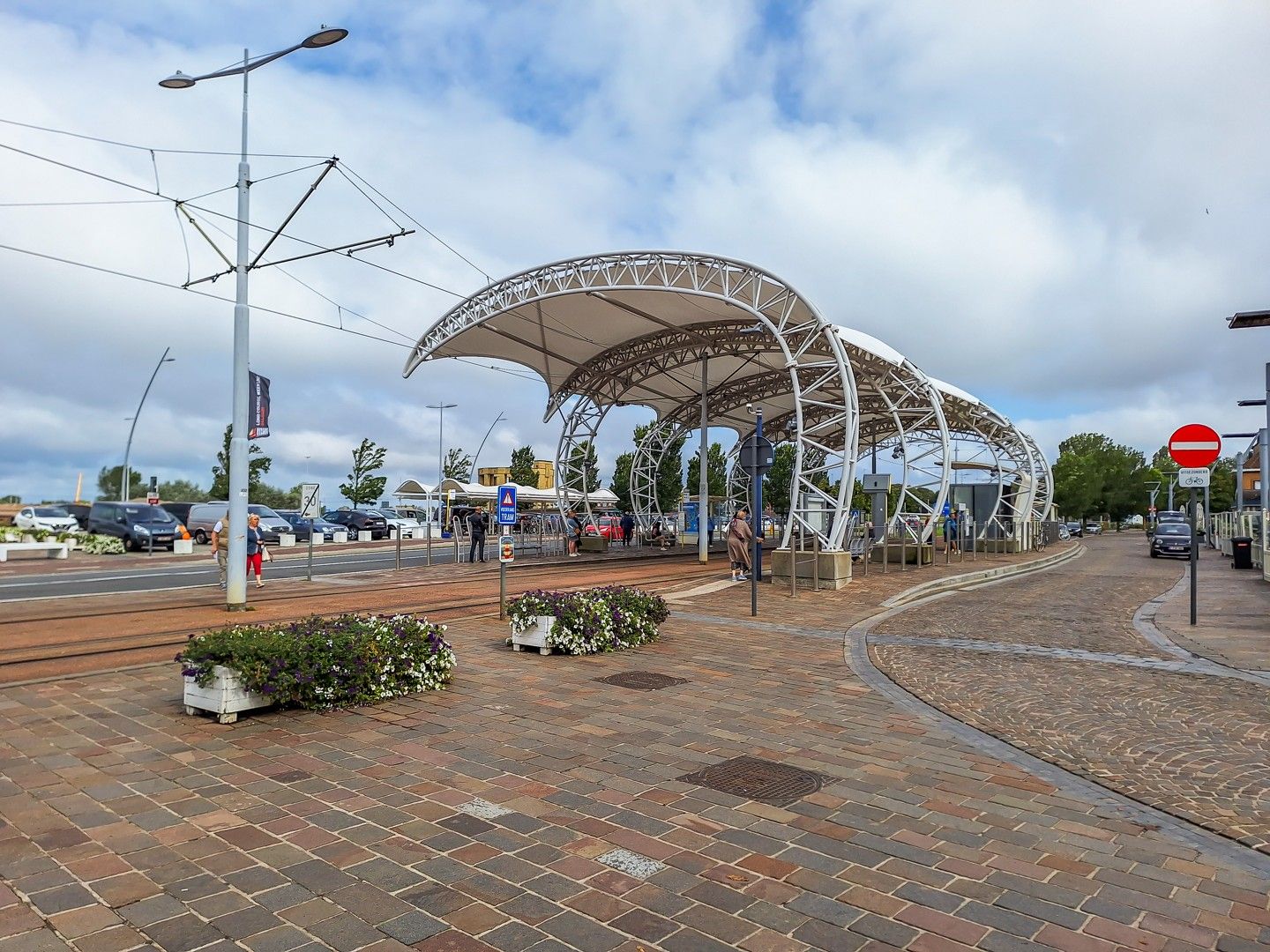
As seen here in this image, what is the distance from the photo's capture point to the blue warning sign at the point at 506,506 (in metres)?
11.7

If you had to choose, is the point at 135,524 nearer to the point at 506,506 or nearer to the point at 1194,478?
the point at 506,506

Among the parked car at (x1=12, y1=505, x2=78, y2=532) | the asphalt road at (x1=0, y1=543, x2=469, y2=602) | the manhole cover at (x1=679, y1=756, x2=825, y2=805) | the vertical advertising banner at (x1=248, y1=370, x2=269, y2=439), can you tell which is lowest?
the asphalt road at (x1=0, y1=543, x2=469, y2=602)

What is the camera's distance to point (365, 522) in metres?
47.9

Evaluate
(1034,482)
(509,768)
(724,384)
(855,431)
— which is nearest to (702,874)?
→ (509,768)

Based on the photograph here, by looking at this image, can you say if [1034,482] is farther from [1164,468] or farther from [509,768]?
[1164,468]

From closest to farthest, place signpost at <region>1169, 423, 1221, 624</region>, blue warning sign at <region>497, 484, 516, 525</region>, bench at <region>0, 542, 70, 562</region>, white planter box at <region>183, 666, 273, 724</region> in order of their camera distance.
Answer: white planter box at <region>183, 666, 273, 724</region>
blue warning sign at <region>497, 484, 516, 525</region>
signpost at <region>1169, 423, 1221, 624</region>
bench at <region>0, 542, 70, 562</region>

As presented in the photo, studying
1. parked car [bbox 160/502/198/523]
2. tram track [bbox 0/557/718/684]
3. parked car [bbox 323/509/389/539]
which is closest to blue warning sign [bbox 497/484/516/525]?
tram track [bbox 0/557/718/684]

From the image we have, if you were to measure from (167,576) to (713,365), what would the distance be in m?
20.2

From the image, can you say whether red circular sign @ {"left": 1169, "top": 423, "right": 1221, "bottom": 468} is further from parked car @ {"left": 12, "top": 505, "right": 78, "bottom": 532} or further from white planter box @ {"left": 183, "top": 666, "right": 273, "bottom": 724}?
parked car @ {"left": 12, "top": 505, "right": 78, "bottom": 532}

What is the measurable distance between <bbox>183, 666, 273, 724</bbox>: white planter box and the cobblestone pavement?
5.53m

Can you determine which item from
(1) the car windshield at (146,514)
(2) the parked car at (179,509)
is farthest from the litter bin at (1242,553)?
(2) the parked car at (179,509)

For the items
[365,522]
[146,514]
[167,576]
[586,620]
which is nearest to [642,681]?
[586,620]

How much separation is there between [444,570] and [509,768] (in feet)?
60.9

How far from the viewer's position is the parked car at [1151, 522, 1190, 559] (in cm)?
3441
